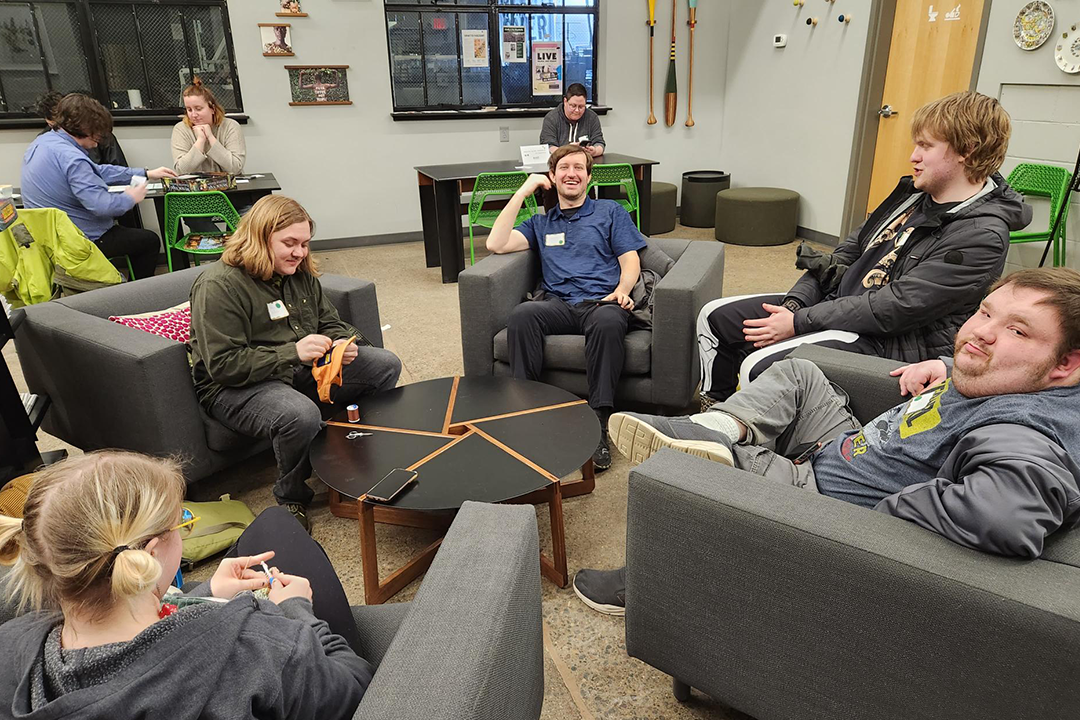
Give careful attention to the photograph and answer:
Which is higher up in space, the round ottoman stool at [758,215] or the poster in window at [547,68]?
the poster in window at [547,68]

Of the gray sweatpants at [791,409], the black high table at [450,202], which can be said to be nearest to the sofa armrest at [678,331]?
the gray sweatpants at [791,409]

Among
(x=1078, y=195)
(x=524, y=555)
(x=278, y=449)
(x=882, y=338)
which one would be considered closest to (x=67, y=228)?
(x=278, y=449)

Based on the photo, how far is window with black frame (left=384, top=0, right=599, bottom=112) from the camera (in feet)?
18.9

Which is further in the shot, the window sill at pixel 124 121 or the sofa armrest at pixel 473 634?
the window sill at pixel 124 121

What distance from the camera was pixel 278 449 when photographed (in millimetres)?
2227

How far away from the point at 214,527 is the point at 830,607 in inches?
71.1

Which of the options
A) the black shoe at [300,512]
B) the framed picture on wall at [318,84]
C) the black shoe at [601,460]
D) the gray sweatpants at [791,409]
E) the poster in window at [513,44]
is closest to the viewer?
the gray sweatpants at [791,409]

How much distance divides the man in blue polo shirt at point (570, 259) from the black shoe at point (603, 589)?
86 centimetres

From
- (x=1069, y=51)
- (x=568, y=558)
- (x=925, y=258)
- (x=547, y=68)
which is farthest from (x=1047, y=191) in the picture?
(x=547, y=68)

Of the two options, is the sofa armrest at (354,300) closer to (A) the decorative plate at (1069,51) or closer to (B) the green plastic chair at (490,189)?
(B) the green plastic chair at (490,189)

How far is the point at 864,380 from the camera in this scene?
6.12 ft

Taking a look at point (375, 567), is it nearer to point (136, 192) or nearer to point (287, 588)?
point (287, 588)

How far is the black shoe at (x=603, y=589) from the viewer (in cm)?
191

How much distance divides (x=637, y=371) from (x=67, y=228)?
2559mm
